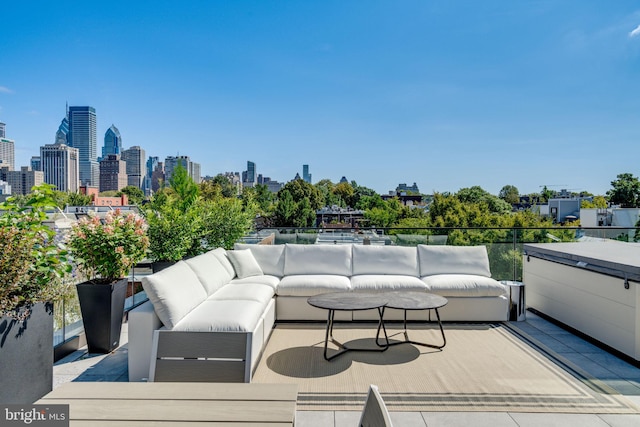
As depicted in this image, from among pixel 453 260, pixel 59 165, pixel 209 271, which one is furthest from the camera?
pixel 59 165

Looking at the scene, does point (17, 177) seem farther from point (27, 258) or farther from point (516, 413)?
point (516, 413)

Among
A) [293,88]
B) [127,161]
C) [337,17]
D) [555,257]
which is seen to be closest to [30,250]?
[555,257]

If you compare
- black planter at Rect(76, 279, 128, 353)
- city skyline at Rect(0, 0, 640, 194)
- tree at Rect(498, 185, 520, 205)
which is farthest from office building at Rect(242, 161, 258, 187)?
black planter at Rect(76, 279, 128, 353)

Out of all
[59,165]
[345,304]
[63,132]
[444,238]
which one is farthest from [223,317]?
[63,132]

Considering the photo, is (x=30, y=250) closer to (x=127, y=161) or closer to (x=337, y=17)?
(x=337, y=17)

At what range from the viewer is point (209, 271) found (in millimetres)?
3930

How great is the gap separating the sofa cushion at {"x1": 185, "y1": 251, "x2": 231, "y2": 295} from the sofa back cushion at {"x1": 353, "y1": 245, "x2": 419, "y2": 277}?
1660 mm

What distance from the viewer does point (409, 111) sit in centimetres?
3247

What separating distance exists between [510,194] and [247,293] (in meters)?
75.2

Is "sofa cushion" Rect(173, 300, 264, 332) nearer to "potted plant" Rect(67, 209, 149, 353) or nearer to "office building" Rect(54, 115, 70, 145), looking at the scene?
"potted plant" Rect(67, 209, 149, 353)

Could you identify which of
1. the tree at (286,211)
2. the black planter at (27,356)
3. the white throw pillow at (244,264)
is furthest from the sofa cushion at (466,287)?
the tree at (286,211)

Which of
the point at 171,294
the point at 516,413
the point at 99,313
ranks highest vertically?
the point at 171,294

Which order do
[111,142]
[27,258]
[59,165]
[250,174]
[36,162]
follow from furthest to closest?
[111,142], [250,174], [59,165], [36,162], [27,258]

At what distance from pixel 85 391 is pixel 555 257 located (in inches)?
186
